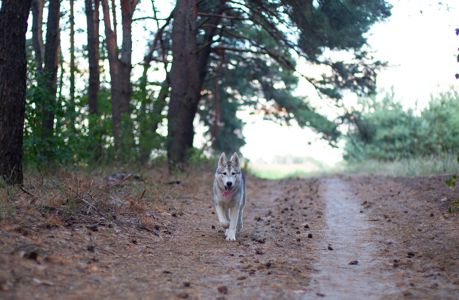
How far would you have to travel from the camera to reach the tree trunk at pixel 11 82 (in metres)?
9.76

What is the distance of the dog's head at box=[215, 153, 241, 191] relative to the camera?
397 inches

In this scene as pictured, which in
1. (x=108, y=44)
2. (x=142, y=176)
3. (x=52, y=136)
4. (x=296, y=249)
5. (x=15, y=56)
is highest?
(x=108, y=44)

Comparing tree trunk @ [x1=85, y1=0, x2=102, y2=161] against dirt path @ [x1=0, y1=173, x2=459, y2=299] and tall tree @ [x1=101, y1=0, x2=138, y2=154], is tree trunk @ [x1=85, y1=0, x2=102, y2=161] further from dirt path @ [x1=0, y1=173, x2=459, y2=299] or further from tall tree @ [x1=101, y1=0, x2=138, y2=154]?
dirt path @ [x1=0, y1=173, x2=459, y2=299]

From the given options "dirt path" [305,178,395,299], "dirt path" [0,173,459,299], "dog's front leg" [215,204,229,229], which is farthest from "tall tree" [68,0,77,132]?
"dirt path" [305,178,395,299]

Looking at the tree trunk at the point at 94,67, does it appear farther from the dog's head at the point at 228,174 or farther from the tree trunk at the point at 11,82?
the dog's head at the point at 228,174

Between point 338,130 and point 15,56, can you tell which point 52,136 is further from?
point 338,130

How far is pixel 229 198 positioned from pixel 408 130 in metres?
25.2

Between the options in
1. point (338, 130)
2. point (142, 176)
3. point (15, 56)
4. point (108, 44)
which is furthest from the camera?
point (338, 130)

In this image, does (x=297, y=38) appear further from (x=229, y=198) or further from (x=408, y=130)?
(x=408, y=130)

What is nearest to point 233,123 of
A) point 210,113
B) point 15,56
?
point 210,113

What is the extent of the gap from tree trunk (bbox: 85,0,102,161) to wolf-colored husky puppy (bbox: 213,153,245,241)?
25.4ft

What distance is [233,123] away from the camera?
1586 inches

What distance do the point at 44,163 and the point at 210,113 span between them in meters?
25.7

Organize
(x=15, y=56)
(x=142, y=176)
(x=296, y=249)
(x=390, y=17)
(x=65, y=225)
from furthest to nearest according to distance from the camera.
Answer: (x=390, y=17) → (x=142, y=176) → (x=15, y=56) → (x=296, y=249) → (x=65, y=225)
